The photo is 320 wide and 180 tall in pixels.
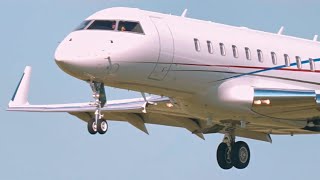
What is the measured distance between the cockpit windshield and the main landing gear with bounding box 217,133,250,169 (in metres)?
9.07

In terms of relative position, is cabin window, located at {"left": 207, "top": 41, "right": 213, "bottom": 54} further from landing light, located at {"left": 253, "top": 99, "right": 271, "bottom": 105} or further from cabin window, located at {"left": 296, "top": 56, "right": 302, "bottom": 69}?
cabin window, located at {"left": 296, "top": 56, "right": 302, "bottom": 69}

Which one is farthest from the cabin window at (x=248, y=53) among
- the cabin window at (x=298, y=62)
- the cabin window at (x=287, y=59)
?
the cabin window at (x=298, y=62)

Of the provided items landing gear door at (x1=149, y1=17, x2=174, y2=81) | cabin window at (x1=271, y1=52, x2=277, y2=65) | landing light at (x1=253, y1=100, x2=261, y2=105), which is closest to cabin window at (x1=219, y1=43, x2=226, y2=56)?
landing light at (x1=253, y1=100, x2=261, y2=105)

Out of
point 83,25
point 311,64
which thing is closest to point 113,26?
point 83,25

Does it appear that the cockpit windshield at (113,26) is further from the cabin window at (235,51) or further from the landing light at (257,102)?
the landing light at (257,102)

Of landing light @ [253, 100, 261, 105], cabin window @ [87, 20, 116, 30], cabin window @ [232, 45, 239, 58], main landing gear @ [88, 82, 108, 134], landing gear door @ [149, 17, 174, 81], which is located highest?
cabin window @ [232, 45, 239, 58]

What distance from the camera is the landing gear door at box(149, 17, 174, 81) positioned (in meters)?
41.5

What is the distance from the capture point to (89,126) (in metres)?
40.8

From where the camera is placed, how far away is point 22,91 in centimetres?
5262

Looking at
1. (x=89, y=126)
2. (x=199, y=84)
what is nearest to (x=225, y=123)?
(x=199, y=84)

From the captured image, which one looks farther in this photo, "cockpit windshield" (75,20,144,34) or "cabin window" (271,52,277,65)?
"cabin window" (271,52,277,65)

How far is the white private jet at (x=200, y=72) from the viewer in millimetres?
40562

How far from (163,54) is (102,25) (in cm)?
233

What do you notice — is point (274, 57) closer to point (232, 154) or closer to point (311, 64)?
point (311, 64)
